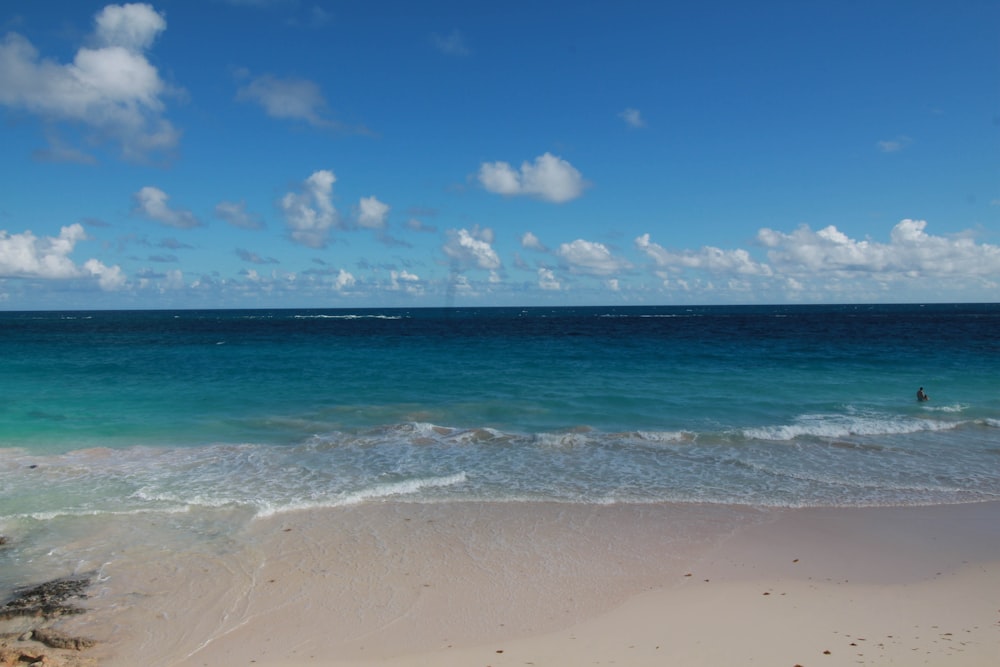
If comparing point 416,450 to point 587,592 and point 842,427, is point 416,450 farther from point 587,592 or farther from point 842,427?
point 842,427

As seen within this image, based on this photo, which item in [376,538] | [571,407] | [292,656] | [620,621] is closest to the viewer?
[292,656]

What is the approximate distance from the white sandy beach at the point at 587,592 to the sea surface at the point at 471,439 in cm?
116

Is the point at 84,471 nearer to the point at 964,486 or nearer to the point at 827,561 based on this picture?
the point at 827,561

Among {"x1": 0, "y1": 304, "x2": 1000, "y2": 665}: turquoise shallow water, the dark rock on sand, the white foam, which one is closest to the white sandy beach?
{"x1": 0, "y1": 304, "x2": 1000, "y2": 665}: turquoise shallow water

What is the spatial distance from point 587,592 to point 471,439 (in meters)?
8.81

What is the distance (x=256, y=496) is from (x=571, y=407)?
1147 cm

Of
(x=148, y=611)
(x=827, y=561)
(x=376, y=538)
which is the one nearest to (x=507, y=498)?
(x=376, y=538)

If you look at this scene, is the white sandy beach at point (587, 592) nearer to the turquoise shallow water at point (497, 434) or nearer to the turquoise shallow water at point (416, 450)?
the turquoise shallow water at point (416, 450)

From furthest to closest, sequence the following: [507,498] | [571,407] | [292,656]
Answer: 1. [571,407]
2. [507,498]
3. [292,656]

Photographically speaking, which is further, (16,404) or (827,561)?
(16,404)

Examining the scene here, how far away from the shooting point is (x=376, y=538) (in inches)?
378

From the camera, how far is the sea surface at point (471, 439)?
11469mm

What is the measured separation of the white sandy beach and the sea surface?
1160 mm

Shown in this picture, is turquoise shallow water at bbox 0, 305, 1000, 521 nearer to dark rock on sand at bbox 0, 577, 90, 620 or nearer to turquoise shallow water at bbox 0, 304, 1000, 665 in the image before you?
turquoise shallow water at bbox 0, 304, 1000, 665
